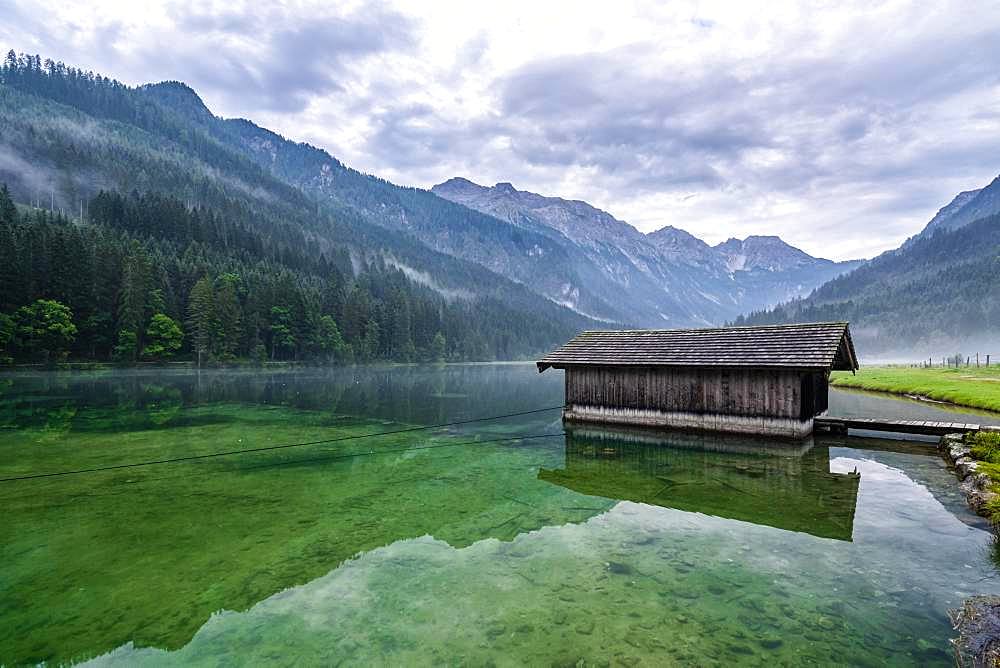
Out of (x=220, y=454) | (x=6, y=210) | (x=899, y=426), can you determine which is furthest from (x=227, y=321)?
(x=899, y=426)

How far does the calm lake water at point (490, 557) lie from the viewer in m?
7.39

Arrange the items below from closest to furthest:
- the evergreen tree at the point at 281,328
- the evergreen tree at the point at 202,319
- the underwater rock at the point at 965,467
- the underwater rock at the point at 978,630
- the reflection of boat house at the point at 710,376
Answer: the underwater rock at the point at 978,630
the underwater rock at the point at 965,467
the reflection of boat house at the point at 710,376
the evergreen tree at the point at 202,319
the evergreen tree at the point at 281,328

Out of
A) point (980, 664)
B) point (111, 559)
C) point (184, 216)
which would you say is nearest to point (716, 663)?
point (980, 664)

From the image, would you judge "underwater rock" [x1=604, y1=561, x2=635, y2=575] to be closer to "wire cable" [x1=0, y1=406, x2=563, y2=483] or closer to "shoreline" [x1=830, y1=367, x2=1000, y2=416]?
"wire cable" [x1=0, y1=406, x2=563, y2=483]

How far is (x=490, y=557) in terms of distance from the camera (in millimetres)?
10641

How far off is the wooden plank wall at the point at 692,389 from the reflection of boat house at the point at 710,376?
0.04 meters

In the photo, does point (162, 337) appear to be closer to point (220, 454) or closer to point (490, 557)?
point (220, 454)

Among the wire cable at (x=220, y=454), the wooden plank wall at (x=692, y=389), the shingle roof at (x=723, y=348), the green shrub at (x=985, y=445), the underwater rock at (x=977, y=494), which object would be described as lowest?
the wire cable at (x=220, y=454)

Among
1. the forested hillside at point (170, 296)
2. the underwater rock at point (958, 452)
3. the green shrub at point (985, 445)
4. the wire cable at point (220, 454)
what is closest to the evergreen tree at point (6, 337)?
the forested hillside at point (170, 296)

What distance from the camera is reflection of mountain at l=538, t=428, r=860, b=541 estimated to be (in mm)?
Answer: 13328

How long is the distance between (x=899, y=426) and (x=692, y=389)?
29.1ft

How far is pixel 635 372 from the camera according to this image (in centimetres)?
2734

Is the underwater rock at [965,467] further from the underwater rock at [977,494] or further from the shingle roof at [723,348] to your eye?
the shingle roof at [723,348]

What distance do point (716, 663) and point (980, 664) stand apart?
3259mm
